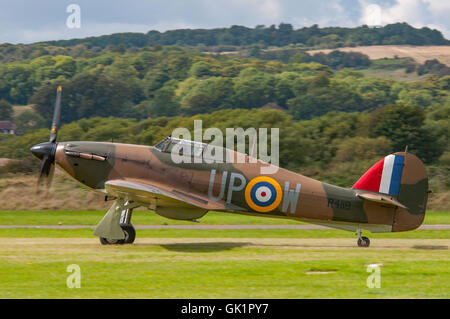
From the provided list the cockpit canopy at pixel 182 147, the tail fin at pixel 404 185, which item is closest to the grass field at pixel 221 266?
the tail fin at pixel 404 185

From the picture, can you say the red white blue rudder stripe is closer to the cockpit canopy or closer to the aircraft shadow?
the aircraft shadow

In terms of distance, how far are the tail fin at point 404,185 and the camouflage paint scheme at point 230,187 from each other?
0.02 metres

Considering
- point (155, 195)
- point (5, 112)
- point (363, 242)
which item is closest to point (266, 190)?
point (155, 195)

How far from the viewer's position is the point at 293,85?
11931 cm

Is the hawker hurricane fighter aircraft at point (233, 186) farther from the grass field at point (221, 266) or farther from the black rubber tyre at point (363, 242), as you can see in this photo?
the grass field at point (221, 266)

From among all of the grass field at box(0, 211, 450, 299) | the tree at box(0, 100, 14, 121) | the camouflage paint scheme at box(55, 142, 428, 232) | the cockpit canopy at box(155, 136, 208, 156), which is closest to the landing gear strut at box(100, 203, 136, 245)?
the grass field at box(0, 211, 450, 299)

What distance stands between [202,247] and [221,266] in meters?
3.35

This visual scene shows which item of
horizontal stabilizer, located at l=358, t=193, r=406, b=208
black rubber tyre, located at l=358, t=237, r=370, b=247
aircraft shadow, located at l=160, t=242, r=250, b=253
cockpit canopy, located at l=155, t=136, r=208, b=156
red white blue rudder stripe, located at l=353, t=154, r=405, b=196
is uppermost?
cockpit canopy, located at l=155, t=136, r=208, b=156

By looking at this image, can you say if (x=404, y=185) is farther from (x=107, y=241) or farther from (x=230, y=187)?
(x=107, y=241)

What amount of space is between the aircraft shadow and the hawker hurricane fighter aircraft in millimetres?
729

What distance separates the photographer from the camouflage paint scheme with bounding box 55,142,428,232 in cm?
1584

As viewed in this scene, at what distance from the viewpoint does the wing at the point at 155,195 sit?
1520 centimetres

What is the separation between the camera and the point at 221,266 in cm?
1270
